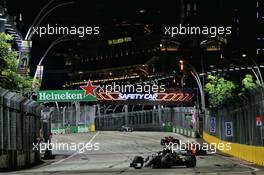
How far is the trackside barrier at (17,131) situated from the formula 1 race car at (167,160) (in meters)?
6.37

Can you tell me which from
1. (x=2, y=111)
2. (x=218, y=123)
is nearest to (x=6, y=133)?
(x=2, y=111)

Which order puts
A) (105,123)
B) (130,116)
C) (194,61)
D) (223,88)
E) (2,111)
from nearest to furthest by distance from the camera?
(2,111)
(223,88)
(130,116)
(105,123)
(194,61)

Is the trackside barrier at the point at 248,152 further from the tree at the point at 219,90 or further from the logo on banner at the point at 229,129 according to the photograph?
the tree at the point at 219,90

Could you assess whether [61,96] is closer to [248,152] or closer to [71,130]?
[248,152]

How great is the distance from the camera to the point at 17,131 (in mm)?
31594

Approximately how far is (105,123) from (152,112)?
2742 centimetres

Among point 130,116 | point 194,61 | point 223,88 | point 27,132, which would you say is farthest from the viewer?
point 194,61

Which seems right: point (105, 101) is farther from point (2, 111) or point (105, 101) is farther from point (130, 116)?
point (2, 111)

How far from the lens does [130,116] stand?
407 feet

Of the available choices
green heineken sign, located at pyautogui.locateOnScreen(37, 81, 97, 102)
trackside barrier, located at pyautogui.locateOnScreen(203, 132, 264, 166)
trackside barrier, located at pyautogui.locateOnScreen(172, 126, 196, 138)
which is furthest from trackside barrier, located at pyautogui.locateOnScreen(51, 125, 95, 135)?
trackside barrier, located at pyautogui.locateOnScreen(203, 132, 264, 166)

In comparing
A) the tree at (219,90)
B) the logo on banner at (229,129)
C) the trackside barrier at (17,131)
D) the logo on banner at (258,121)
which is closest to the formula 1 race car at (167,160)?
the logo on banner at (258,121)

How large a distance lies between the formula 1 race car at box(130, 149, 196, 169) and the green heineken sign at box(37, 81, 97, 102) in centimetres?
2610

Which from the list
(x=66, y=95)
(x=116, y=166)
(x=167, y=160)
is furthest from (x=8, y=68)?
(x=66, y=95)

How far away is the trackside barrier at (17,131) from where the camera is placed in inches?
1101
